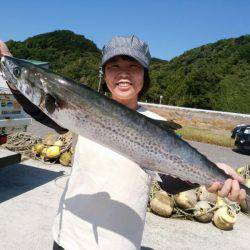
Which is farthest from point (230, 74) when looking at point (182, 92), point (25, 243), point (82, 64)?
point (25, 243)

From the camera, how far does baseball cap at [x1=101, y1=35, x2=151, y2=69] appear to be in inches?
99.9

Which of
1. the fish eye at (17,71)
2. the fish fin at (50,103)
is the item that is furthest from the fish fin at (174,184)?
the fish eye at (17,71)

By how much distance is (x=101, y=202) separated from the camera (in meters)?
2.42

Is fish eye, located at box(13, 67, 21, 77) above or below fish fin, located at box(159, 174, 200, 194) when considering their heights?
above

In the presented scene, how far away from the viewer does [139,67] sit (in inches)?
103

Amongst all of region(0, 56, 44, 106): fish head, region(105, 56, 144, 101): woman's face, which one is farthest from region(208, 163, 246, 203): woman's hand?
region(0, 56, 44, 106): fish head

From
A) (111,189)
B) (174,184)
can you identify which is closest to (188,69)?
(174,184)

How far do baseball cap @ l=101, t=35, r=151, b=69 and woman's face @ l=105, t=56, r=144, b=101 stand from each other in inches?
1.5

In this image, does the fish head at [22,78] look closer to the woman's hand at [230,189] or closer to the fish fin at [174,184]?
the fish fin at [174,184]

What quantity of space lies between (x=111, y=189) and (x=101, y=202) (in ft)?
0.31

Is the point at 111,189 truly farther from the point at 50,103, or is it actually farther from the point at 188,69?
the point at 188,69

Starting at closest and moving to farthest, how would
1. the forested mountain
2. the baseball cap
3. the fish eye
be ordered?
the fish eye < the baseball cap < the forested mountain

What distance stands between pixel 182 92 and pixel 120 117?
151ft

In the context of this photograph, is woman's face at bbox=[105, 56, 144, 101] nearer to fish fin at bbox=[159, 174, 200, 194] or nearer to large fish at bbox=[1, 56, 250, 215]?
large fish at bbox=[1, 56, 250, 215]
